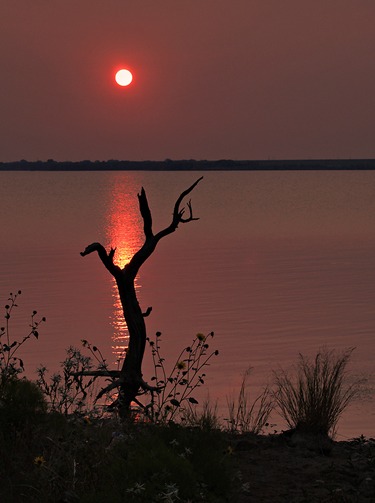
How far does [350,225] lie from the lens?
184ft

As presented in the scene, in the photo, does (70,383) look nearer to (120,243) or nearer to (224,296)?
(224,296)

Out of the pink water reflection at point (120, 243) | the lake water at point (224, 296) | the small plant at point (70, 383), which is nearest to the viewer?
the small plant at point (70, 383)

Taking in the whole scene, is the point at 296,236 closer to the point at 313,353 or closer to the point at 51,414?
the point at 313,353

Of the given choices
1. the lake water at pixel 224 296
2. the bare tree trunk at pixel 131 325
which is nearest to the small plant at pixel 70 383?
the bare tree trunk at pixel 131 325

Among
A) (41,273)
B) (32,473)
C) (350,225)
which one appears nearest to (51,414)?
(32,473)

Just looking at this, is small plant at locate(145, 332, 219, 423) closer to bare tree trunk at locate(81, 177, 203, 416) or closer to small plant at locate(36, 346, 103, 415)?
bare tree trunk at locate(81, 177, 203, 416)

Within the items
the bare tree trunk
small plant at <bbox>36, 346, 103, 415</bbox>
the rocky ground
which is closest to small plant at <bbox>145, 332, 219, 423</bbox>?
the bare tree trunk

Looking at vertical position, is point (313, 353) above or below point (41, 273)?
below

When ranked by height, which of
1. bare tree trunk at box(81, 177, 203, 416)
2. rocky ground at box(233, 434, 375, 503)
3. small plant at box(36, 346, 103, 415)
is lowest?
rocky ground at box(233, 434, 375, 503)

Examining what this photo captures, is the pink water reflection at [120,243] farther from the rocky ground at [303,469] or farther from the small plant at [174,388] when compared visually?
the rocky ground at [303,469]

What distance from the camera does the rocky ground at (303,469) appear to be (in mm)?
7730

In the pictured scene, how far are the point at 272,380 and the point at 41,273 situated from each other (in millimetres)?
16380

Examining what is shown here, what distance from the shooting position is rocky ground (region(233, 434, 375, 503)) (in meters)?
→ 7.73

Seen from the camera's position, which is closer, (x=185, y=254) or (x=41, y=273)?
(x=41, y=273)
